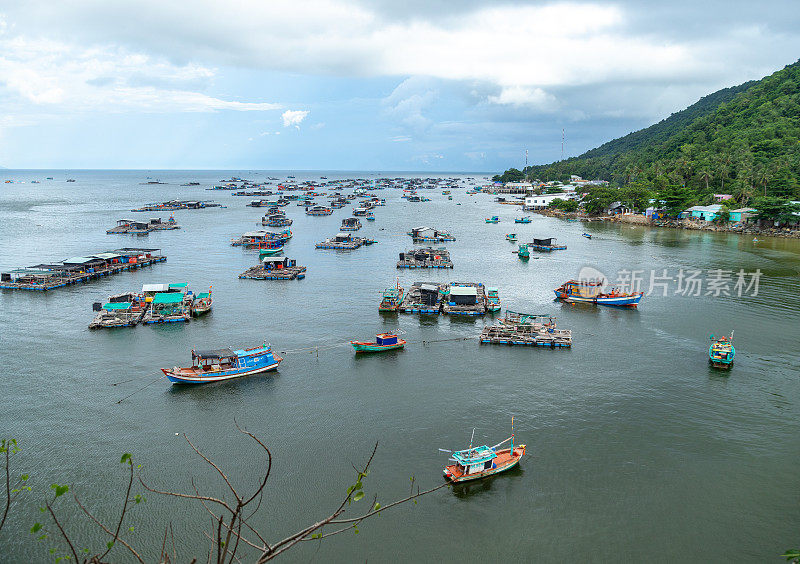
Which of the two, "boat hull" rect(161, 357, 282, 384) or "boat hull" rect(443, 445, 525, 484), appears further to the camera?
"boat hull" rect(161, 357, 282, 384)

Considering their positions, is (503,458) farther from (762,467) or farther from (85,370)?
(85,370)

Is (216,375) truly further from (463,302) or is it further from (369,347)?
(463,302)

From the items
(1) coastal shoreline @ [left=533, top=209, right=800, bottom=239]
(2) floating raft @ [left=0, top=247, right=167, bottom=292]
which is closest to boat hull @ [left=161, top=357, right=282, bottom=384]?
(2) floating raft @ [left=0, top=247, right=167, bottom=292]

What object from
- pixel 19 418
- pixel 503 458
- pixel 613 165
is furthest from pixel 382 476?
pixel 613 165

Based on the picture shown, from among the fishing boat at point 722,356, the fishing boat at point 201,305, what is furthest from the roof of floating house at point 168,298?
the fishing boat at point 722,356

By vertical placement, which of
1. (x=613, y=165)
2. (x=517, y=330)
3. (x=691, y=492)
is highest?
(x=613, y=165)

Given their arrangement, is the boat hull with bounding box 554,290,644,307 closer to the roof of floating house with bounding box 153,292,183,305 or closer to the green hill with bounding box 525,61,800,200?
the roof of floating house with bounding box 153,292,183,305
